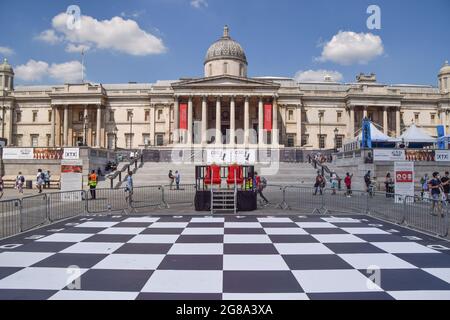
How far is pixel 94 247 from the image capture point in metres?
8.40

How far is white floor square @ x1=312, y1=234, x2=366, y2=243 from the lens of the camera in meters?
9.19

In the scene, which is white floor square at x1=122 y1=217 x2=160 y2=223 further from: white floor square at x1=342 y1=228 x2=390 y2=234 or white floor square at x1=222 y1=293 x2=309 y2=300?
white floor square at x1=222 y1=293 x2=309 y2=300

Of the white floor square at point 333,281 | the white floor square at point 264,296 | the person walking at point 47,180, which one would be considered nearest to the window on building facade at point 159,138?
the person walking at point 47,180

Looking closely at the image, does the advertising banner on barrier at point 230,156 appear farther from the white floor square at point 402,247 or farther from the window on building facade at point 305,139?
the white floor square at point 402,247

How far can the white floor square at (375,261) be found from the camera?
6836 mm

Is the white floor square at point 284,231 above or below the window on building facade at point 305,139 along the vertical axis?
below

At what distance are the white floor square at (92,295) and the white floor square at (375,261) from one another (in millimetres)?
4369

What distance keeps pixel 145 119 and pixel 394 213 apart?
5670cm

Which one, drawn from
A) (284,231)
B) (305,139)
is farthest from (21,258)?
(305,139)

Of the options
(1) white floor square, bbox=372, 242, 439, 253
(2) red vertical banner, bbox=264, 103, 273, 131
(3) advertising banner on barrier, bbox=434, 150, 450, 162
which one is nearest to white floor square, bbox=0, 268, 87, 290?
(1) white floor square, bbox=372, 242, 439, 253

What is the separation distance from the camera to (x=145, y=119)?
215 feet

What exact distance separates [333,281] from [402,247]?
12.1ft

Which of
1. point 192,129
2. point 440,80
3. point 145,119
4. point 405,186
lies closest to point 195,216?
point 405,186
